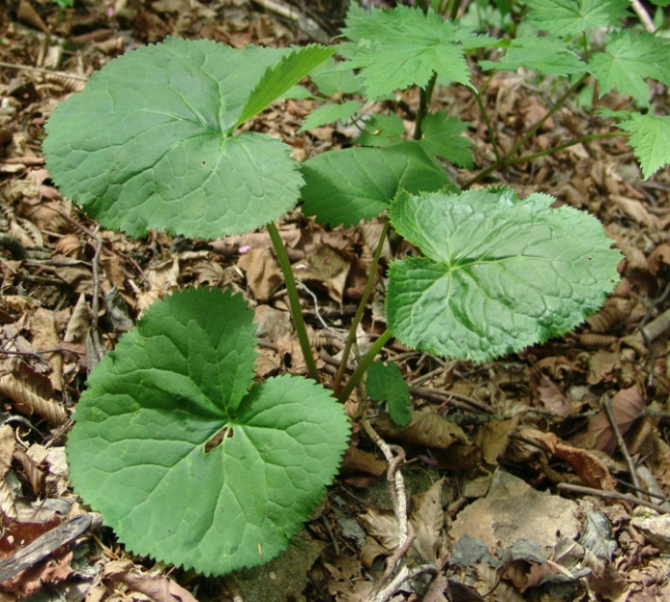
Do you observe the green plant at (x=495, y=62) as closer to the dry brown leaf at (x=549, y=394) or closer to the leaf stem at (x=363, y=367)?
the leaf stem at (x=363, y=367)

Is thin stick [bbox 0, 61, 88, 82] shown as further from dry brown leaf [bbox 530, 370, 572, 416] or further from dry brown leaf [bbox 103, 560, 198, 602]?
dry brown leaf [bbox 530, 370, 572, 416]

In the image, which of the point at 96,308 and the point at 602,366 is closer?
the point at 96,308

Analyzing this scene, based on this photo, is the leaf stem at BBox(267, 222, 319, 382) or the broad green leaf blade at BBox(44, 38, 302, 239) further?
the leaf stem at BBox(267, 222, 319, 382)

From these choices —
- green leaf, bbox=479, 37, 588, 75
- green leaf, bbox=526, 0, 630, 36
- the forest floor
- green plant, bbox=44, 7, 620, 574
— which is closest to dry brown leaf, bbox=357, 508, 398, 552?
the forest floor

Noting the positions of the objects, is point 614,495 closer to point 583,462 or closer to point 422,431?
point 583,462

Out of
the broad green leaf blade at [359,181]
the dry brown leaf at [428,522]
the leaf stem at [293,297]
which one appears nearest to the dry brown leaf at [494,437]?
the dry brown leaf at [428,522]

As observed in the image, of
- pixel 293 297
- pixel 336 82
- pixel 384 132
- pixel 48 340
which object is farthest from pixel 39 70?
pixel 293 297
